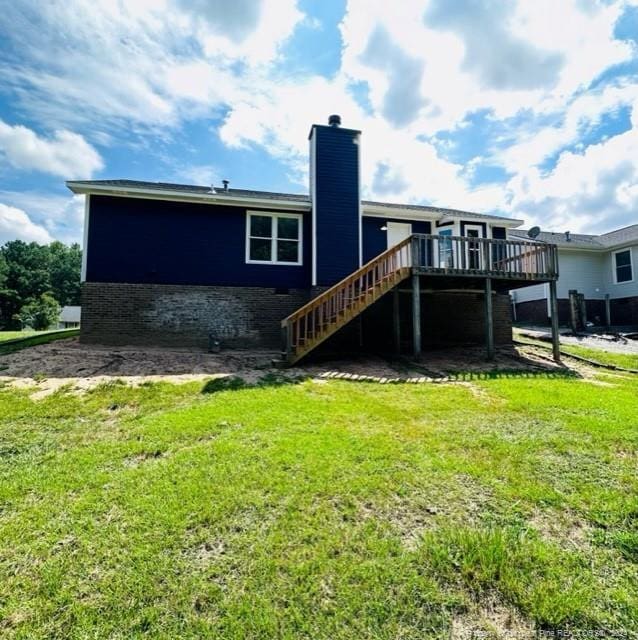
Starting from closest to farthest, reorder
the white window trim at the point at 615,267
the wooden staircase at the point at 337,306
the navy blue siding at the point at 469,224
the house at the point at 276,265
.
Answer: the wooden staircase at the point at 337,306, the house at the point at 276,265, the navy blue siding at the point at 469,224, the white window trim at the point at 615,267

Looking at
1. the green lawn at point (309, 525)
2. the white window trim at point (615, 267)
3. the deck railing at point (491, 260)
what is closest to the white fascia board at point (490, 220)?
the deck railing at point (491, 260)

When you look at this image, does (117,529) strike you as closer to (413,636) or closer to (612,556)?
(413,636)

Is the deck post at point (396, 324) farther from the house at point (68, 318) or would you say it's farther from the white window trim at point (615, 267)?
the house at point (68, 318)

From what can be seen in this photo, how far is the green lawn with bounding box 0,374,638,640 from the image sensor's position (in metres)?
1.97

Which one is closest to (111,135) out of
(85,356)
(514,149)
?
(85,356)

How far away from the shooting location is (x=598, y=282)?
19234 mm

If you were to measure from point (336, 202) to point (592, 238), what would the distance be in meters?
18.9

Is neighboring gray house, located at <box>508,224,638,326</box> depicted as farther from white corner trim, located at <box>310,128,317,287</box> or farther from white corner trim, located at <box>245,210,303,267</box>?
white corner trim, located at <box>245,210,303,267</box>

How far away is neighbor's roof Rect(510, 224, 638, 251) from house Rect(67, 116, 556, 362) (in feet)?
31.3

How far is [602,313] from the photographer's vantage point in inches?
746

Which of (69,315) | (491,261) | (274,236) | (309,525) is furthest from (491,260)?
(69,315)

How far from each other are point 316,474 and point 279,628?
145cm

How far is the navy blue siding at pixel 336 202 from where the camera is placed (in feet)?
38.9

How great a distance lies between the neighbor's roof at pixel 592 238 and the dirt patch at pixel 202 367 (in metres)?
11.8
